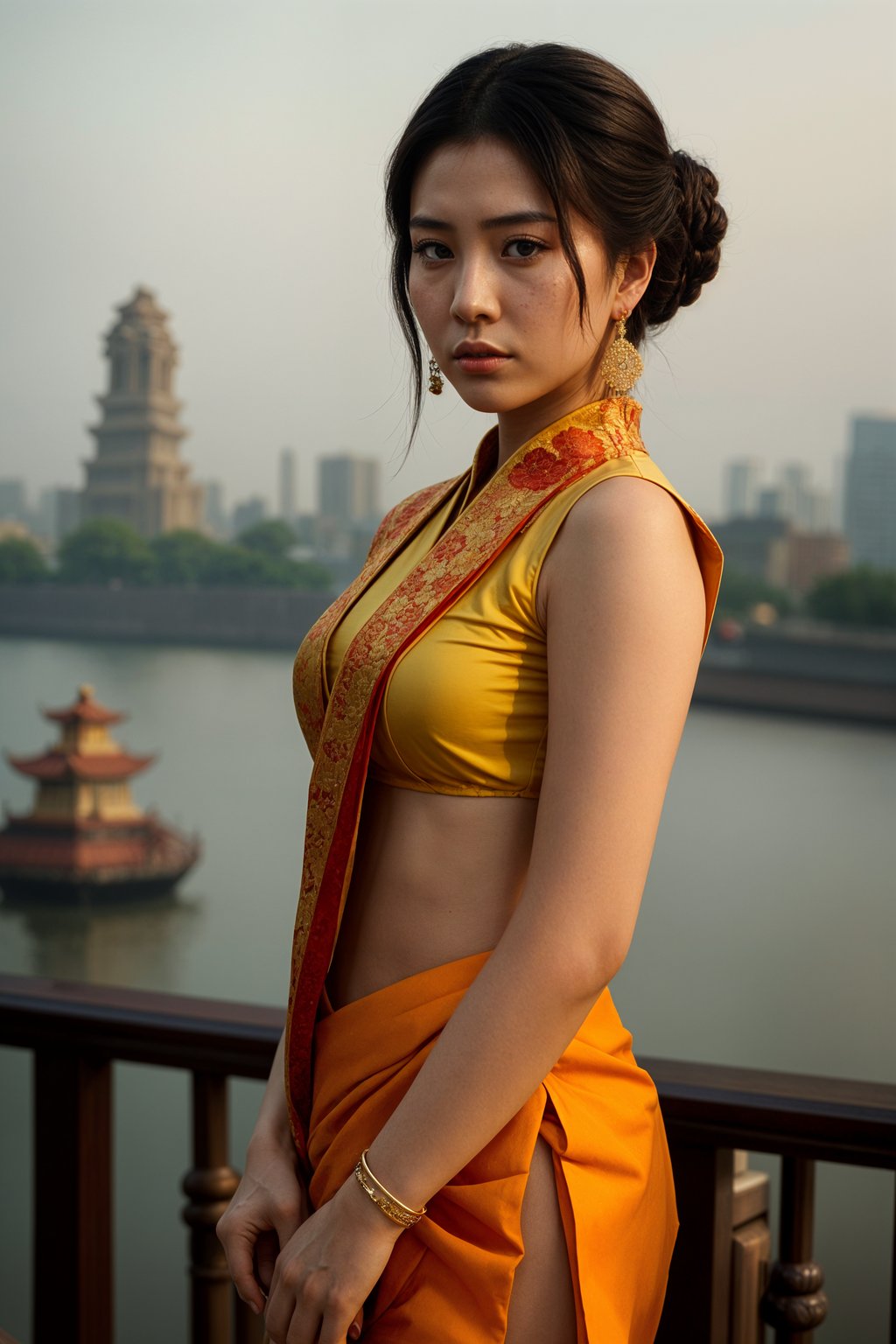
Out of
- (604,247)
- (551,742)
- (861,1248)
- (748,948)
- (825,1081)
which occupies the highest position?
(604,247)

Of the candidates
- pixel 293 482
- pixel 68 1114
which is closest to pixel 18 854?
pixel 293 482

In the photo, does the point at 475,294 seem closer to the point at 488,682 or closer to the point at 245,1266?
the point at 488,682

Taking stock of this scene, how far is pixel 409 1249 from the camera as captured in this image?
690 mm

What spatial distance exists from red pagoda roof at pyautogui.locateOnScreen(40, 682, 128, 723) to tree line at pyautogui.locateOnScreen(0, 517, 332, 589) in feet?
5.64

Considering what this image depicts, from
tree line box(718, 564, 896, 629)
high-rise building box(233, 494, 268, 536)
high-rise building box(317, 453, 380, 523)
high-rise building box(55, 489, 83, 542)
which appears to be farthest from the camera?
high-rise building box(233, 494, 268, 536)

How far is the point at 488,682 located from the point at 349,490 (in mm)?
11362

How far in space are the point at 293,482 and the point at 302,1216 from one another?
13.0 m

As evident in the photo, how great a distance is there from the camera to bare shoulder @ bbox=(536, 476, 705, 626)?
66 centimetres

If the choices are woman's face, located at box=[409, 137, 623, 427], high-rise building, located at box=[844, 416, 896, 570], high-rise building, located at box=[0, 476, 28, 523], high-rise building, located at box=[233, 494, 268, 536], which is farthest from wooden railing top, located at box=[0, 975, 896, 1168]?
high-rise building, located at box=[233, 494, 268, 536]

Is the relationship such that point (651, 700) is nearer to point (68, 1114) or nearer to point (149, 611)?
point (68, 1114)

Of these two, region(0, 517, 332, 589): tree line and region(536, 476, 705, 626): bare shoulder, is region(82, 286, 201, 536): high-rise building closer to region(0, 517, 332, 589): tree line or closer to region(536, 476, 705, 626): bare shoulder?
region(0, 517, 332, 589): tree line

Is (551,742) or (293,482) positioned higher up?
(293,482)

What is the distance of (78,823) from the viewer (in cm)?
1269

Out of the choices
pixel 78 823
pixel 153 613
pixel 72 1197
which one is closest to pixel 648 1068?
pixel 72 1197
